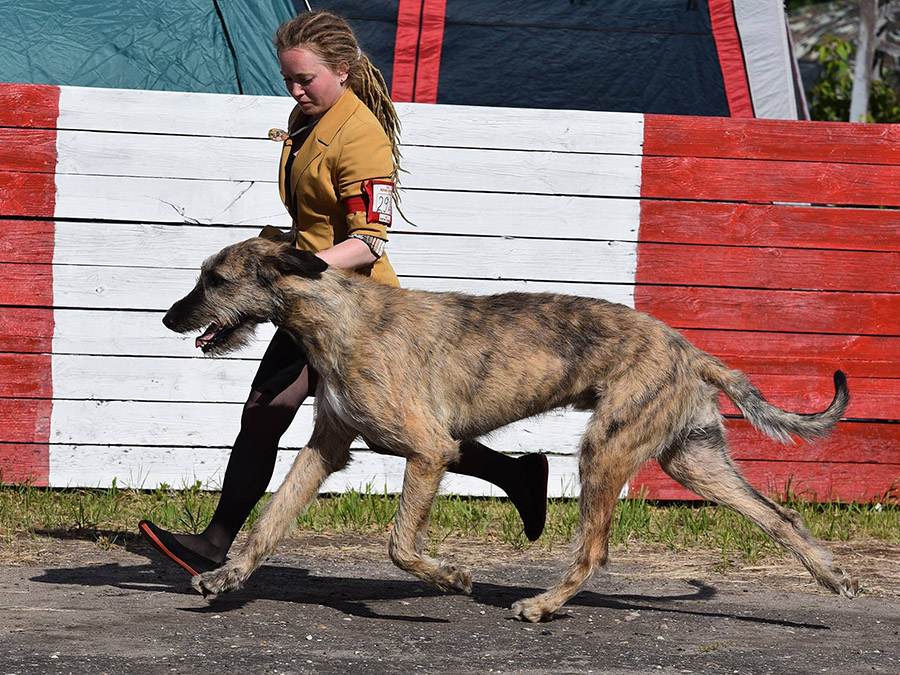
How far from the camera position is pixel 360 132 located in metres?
4.38

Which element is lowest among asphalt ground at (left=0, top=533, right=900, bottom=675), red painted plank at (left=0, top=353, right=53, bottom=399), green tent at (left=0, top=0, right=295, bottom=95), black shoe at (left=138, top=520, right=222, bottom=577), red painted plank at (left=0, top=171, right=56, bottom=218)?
asphalt ground at (left=0, top=533, right=900, bottom=675)

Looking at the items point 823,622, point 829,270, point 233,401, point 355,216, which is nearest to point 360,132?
point 355,216

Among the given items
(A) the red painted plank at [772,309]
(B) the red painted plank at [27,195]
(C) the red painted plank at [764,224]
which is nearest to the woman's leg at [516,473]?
(A) the red painted plank at [772,309]

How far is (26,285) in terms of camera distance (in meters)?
6.04

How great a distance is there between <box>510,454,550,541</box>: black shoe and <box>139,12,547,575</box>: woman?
1.11 meters

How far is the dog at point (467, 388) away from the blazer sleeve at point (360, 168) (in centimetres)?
21

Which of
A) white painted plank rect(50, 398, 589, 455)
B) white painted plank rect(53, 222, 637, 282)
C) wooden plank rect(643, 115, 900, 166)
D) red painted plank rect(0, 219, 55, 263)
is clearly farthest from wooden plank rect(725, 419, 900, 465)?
red painted plank rect(0, 219, 55, 263)

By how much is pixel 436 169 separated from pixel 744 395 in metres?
2.39

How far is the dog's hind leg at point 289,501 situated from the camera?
4.21m

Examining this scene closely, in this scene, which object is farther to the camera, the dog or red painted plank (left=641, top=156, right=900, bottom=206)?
red painted plank (left=641, top=156, right=900, bottom=206)

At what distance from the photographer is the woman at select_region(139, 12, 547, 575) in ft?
14.3

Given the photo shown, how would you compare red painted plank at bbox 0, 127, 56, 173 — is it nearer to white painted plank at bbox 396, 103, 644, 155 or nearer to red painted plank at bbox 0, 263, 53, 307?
red painted plank at bbox 0, 263, 53, 307

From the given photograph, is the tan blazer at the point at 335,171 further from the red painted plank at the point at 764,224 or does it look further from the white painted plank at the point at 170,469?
the red painted plank at the point at 764,224

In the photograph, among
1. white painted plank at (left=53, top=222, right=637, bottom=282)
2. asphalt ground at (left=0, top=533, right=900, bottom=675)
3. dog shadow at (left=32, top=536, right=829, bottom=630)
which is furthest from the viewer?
white painted plank at (left=53, top=222, right=637, bottom=282)
